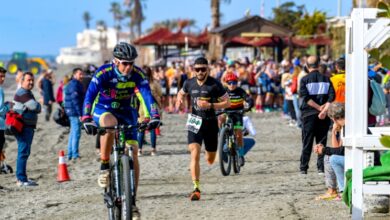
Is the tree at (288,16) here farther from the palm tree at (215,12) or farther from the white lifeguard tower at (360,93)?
the white lifeguard tower at (360,93)

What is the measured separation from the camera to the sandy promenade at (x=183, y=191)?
36.6 ft

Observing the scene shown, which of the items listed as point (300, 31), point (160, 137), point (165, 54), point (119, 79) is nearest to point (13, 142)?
point (160, 137)

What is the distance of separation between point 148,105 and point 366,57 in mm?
2235

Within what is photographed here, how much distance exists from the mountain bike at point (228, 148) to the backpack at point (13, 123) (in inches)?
121

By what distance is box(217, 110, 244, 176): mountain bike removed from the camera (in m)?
15.1

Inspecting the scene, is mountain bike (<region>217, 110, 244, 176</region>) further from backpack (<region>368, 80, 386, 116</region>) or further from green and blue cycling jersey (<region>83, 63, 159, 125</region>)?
green and blue cycling jersey (<region>83, 63, 159, 125</region>)

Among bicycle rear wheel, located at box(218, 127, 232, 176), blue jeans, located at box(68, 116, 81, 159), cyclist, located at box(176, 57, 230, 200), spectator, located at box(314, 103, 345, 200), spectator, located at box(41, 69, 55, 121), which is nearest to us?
spectator, located at box(314, 103, 345, 200)

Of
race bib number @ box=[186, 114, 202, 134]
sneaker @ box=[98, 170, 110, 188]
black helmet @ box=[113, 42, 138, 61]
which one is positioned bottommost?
sneaker @ box=[98, 170, 110, 188]

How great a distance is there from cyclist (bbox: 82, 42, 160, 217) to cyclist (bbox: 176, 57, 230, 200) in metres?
2.31

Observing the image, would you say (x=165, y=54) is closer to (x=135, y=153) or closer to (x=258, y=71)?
(x=258, y=71)

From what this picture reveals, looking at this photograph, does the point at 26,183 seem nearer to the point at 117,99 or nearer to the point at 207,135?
the point at 207,135

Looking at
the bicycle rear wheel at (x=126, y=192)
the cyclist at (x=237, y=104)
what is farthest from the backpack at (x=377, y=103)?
the bicycle rear wheel at (x=126, y=192)

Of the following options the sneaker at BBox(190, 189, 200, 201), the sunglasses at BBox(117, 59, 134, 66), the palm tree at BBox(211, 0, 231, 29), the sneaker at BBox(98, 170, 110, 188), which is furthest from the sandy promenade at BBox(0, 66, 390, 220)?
the palm tree at BBox(211, 0, 231, 29)

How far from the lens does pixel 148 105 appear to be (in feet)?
32.1
